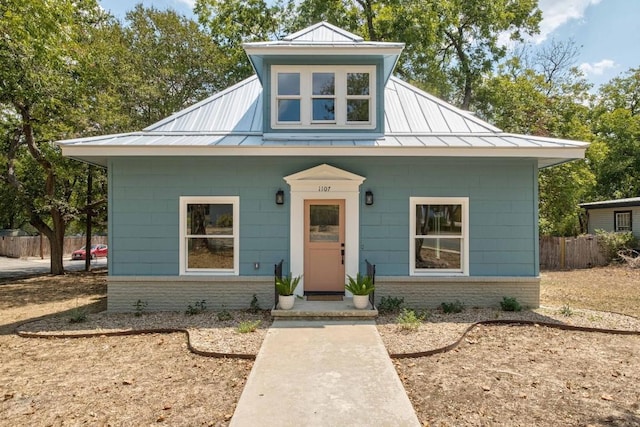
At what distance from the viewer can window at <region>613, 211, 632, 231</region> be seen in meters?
19.5

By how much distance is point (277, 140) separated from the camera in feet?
28.8

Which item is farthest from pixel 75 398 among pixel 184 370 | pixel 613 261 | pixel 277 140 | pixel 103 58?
pixel 613 261

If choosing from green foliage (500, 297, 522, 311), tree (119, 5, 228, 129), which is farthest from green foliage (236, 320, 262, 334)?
tree (119, 5, 228, 129)

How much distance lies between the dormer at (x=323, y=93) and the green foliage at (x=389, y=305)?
3.76 metres

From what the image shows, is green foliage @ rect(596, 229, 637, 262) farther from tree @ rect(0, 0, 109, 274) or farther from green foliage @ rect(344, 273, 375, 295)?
tree @ rect(0, 0, 109, 274)

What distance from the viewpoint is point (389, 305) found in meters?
8.25

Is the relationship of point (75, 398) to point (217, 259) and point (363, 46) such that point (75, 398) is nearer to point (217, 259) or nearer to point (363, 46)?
point (217, 259)

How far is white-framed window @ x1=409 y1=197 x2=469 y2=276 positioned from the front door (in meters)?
1.58

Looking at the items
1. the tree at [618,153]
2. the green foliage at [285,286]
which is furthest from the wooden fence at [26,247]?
the tree at [618,153]

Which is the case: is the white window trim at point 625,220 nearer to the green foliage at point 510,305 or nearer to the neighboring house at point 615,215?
the neighboring house at point 615,215

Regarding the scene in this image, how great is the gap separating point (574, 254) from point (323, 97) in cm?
1422

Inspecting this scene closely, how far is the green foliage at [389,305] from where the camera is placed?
8165mm

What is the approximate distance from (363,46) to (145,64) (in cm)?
1481

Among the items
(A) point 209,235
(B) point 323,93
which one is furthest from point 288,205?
(B) point 323,93
